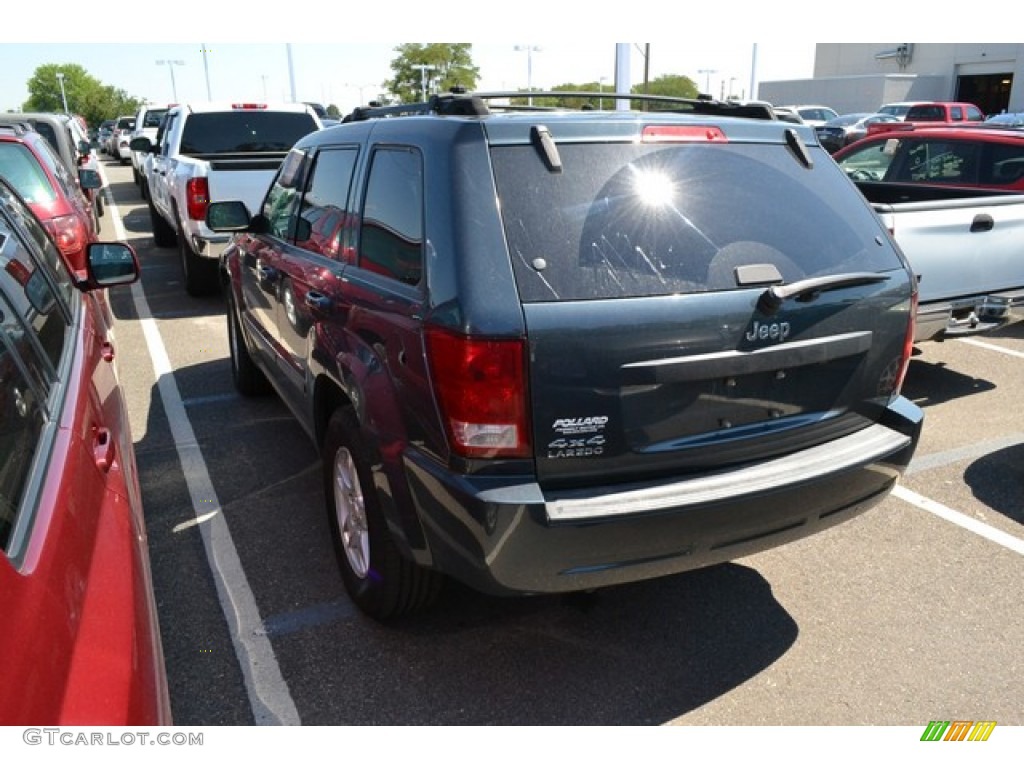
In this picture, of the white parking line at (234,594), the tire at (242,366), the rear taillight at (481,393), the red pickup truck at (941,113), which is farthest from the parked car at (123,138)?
the rear taillight at (481,393)

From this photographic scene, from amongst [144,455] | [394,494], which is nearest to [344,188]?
[394,494]

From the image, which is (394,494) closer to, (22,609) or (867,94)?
(22,609)

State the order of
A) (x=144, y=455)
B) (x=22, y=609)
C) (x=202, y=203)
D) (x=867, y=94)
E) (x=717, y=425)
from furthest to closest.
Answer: (x=867, y=94) → (x=202, y=203) → (x=144, y=455) → (x=717, y=425) → (x=22, y=609)

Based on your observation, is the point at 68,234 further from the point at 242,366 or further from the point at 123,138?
the point at 123,138

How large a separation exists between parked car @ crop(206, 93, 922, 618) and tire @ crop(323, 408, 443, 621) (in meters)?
0.01

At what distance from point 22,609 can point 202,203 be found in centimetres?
769

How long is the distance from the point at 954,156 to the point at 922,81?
54322 millimetres

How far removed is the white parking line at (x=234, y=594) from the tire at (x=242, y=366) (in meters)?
0.44

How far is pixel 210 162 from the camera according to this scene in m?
8.70

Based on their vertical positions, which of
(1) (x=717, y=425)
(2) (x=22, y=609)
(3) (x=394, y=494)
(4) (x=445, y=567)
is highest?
(2) (x=22, y=609)

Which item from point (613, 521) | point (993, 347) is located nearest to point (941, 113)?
point (993, 347)

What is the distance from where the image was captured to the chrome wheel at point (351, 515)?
126 inches

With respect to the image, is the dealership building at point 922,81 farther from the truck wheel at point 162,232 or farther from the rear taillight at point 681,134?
the rear taillight at point 681,134

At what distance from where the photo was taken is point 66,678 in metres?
1.32
